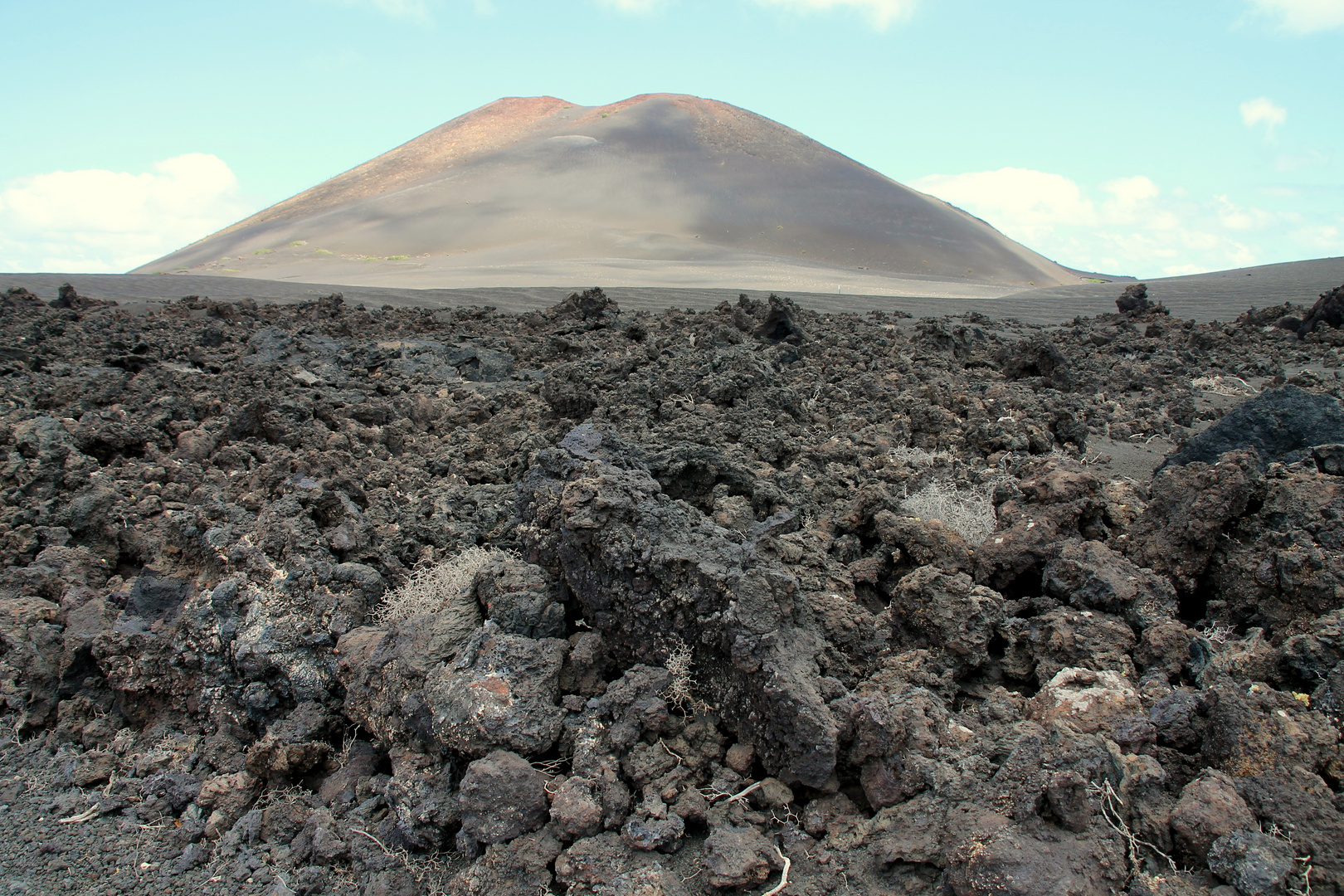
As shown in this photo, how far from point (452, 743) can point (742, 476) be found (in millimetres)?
2213

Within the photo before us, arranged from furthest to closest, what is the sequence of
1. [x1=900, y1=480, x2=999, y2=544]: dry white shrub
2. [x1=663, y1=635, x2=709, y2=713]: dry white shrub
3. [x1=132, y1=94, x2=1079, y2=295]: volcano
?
[x1=132, y1=94, x2=1079, y2=295]: volcano
[x1=900, y1=480, x2=999, y2=544]: dry white shrub
[x1=663, y1=635, x2=709, y2=713]: dry white shrub

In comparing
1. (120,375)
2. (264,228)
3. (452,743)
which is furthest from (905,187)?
(452,743)

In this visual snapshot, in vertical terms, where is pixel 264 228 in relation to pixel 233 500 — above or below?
above

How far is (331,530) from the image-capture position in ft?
13.5


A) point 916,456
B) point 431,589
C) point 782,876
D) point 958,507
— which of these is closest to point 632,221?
point 916,456

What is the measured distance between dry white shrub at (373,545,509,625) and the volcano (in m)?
23.9

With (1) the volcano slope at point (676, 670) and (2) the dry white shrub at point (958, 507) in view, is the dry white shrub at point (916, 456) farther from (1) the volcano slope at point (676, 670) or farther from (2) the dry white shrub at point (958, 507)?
(2) the dry white shrub at point (958, 507)

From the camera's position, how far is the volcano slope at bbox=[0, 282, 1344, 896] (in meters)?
2.37

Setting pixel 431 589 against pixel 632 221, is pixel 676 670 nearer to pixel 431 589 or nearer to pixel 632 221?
pixel 431 589

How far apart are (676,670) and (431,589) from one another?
4.45 feet

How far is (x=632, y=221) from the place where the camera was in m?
46.6

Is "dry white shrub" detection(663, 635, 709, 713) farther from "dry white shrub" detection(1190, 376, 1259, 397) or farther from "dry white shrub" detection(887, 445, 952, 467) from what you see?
"dry white shrub" detection(1190, 376, 1259, 397)

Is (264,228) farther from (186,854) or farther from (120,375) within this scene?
(186,854)

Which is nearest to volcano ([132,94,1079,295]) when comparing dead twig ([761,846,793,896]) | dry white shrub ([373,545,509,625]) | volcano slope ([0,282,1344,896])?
volcano slope ([0,282,1344,896])
